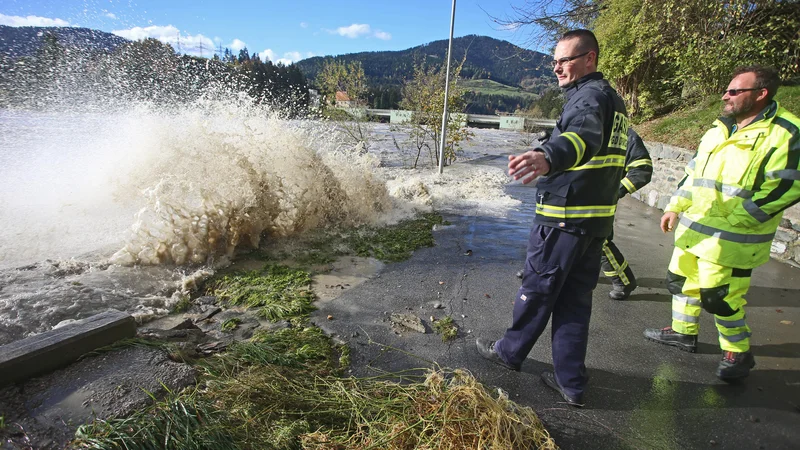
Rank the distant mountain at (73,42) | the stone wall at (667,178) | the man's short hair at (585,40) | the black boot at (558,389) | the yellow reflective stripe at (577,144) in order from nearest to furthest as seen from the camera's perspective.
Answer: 1. the yellow reflective stripe at (577,144)
2. the man's short hair at (585,40)
3. the black boot at (558,389)
4. the stone wall at (667,178)
5. the distant mountain at (73,42)

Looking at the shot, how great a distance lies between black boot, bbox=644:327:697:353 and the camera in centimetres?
344

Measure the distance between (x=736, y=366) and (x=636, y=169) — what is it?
222cm

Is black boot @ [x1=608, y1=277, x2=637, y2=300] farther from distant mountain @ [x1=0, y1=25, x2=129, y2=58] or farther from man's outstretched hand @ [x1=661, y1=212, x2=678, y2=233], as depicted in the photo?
distant mountain @ [x1=0, y1=25, x2=129, y2=58]

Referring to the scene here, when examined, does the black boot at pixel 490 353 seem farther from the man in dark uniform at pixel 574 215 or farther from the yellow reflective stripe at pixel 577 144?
the yellow reflective stripe at pixel 577 144

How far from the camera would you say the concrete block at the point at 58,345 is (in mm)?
2297

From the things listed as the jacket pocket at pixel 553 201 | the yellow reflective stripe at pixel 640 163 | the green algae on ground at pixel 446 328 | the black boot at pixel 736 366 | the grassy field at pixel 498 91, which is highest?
the grassy field at pixel 498 91

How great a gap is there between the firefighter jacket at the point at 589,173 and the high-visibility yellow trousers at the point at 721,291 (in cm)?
108

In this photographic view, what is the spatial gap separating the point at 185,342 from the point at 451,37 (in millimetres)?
12224

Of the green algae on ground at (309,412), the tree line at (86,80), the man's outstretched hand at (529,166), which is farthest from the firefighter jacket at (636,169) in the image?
the tree line at (86,80)

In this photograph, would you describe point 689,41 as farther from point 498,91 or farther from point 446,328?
point 498,91

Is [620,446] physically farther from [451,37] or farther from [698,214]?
[451,37]

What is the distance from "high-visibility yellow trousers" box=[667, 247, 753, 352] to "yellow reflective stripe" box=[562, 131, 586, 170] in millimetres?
1686

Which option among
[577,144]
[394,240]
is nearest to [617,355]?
[577,144]

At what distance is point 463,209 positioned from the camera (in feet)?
28.0
